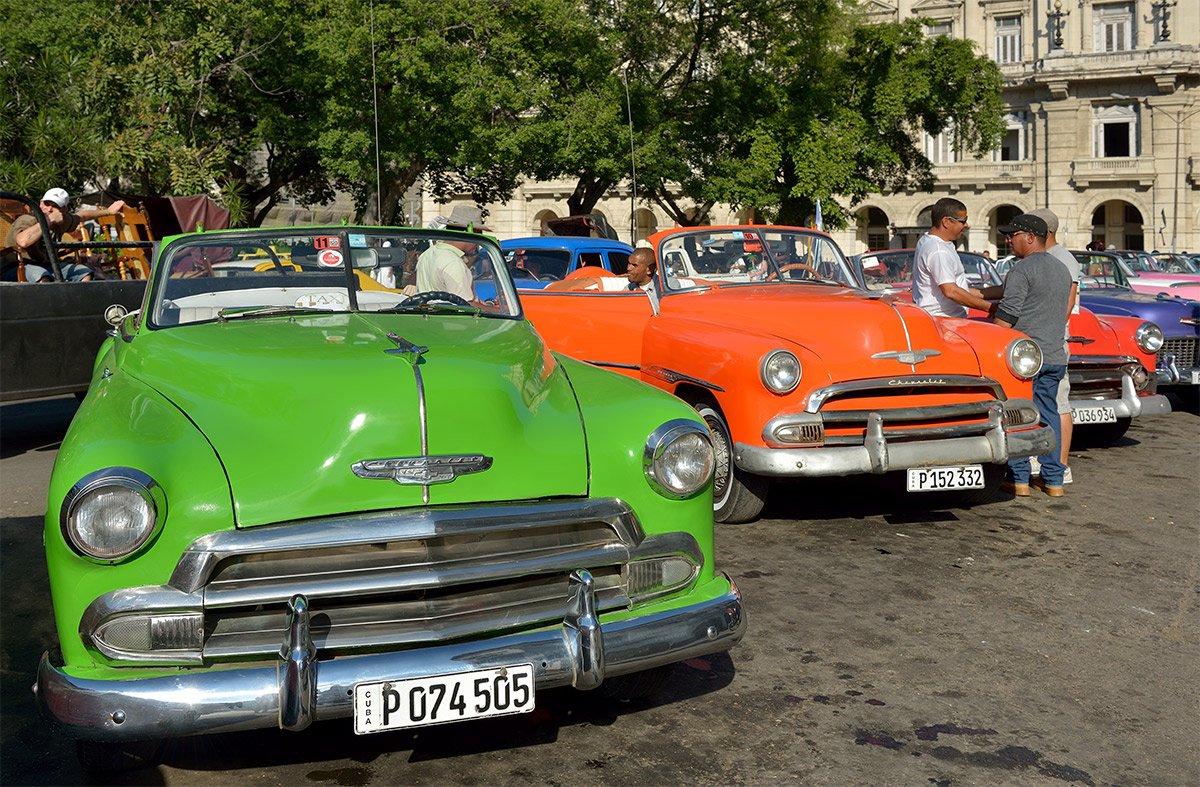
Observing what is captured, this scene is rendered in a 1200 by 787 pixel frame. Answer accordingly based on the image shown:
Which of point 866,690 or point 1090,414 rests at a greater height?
point 1090,414

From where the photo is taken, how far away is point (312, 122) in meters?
25.9

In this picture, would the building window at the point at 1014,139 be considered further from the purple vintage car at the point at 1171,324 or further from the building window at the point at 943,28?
the purple vintage car at the point at 1171,324

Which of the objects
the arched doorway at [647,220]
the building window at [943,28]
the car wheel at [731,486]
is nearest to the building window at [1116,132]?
the building window at [943,28]

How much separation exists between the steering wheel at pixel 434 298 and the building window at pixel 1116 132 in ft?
165

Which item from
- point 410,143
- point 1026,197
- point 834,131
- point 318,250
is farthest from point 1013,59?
point 318,250

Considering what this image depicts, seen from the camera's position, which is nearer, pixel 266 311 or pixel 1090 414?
pixel 266 311

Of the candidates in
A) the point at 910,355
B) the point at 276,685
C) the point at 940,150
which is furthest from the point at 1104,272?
the point at 940,150

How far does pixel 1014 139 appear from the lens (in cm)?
5138

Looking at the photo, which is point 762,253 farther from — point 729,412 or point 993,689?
point 993,689

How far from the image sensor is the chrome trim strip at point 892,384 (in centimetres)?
638

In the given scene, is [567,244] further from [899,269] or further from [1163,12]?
[1163,12]

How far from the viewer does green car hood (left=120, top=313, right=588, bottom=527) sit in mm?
3328

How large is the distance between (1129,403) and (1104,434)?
101 cm

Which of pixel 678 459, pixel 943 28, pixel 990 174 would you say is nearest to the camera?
pixel 678 459
